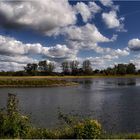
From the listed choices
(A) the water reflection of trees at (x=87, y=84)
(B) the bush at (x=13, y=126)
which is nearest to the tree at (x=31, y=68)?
(A) the water reflection of trees at (x=87, y=84)

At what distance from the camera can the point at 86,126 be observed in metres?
12.5

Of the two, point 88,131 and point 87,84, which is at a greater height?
point 88,131

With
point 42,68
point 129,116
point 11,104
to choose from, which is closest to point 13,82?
point 129,116

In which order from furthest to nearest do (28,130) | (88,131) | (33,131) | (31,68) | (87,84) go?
Result: (31,68), (87,84), (33,131), (28,130), (88,131)

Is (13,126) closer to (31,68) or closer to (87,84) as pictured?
(87,84)

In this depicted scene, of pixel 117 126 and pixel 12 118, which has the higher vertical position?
pixel 12 118

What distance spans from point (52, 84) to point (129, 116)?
65846 millimetres

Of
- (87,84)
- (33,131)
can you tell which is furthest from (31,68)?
(33,131)

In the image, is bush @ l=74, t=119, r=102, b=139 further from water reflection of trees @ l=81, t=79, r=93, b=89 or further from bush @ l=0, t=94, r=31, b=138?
water reflection of trees @ l=81, t=79, r=93, b=89

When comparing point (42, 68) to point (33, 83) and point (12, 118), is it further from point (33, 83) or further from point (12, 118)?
point (12, 118)

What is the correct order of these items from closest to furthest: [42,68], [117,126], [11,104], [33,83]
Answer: [11,104]
[117,126]
[33,83]
[42,68]

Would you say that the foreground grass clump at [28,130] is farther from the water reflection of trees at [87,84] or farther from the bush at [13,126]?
the water reflection of trees at [87,84]

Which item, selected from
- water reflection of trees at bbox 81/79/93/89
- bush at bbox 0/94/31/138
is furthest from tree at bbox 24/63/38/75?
bush at bbox 0/94/31/138

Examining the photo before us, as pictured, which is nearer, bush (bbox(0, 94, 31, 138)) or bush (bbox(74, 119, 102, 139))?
bush (bbox(74, 119, 102, 139))
